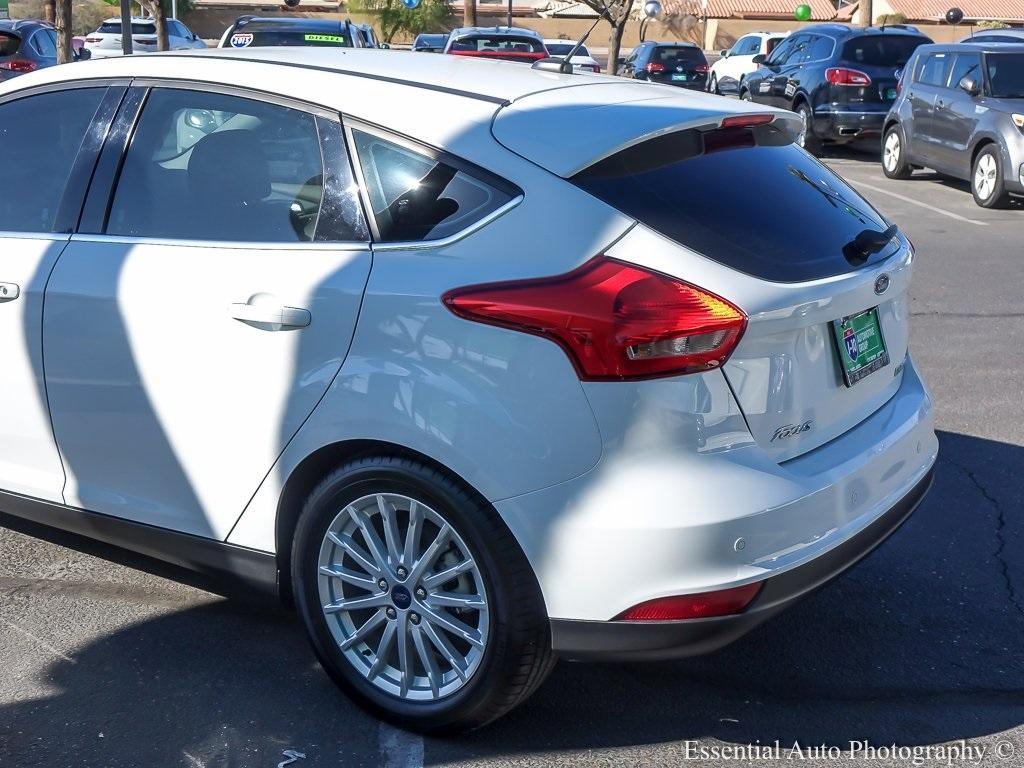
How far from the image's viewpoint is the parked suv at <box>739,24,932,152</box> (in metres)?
16.9

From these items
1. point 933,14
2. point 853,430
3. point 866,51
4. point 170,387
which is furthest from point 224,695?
point 933,14

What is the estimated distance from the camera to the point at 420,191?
10.3 ft

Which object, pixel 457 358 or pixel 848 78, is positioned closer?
Answer: pixel 457 358

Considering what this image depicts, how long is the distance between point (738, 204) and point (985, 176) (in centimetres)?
1108

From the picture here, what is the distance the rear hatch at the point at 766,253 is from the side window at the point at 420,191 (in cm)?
15

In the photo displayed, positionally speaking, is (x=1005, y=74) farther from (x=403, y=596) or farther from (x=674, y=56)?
(x=674, y=56)

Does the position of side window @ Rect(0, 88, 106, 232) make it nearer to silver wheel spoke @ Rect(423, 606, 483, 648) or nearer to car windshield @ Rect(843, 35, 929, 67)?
silver wheel spoke @ Rect(423, 606, 483, 648)

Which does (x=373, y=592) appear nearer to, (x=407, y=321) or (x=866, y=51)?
(x=407, y=321)

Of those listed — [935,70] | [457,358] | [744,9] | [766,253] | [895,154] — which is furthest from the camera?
[744,9]

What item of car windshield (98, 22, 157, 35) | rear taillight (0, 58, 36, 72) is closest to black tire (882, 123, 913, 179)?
rear taillight (0, 58, 36, 72)

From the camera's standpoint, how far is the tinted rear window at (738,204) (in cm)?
301

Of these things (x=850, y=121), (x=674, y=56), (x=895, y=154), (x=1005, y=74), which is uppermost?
(x=1005, y=74)

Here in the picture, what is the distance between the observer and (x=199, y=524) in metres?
3.50

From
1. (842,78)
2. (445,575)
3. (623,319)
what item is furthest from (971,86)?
(445,575)
